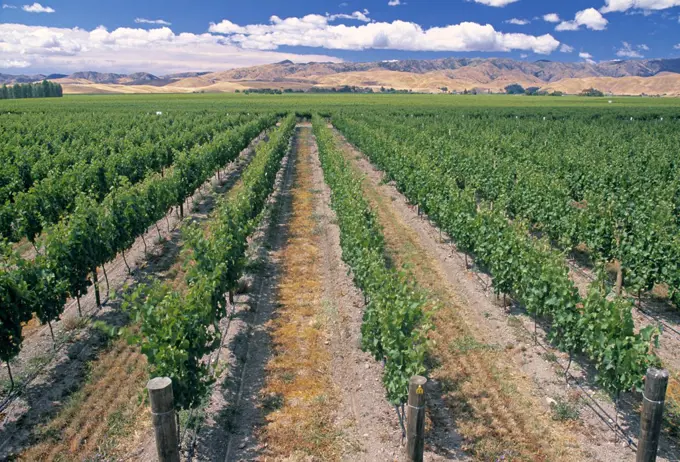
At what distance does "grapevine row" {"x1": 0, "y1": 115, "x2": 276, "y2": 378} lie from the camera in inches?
309

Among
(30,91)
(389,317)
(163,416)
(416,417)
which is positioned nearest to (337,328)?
(389,317)

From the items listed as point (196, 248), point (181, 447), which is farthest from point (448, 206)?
point (181, 447)

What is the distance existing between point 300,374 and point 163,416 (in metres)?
3.72

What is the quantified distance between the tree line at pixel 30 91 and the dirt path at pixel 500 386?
134 m

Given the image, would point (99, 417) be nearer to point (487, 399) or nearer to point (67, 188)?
point (487, 399)

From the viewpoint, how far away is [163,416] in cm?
494

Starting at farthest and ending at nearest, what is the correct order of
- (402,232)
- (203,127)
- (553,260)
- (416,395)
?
(203,127), (402,232), (553,260), (416,395)

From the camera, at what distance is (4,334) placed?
7629 mm

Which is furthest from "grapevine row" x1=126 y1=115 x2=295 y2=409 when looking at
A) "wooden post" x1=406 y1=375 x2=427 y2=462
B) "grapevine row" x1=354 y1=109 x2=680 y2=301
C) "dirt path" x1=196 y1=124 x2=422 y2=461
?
"grapevine row" x1=354 y1=109 x2=680 y2=301

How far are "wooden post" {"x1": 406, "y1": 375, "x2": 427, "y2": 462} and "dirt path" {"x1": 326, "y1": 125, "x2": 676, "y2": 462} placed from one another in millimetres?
1440

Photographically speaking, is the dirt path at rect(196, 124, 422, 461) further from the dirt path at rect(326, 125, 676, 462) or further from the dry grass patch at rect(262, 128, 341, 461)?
the dirt path at rect(326, 125, 676, 462)

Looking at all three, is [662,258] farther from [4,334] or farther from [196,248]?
[4,334]

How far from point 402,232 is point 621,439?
10.4m

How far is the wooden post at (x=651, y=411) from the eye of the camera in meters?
5.04
